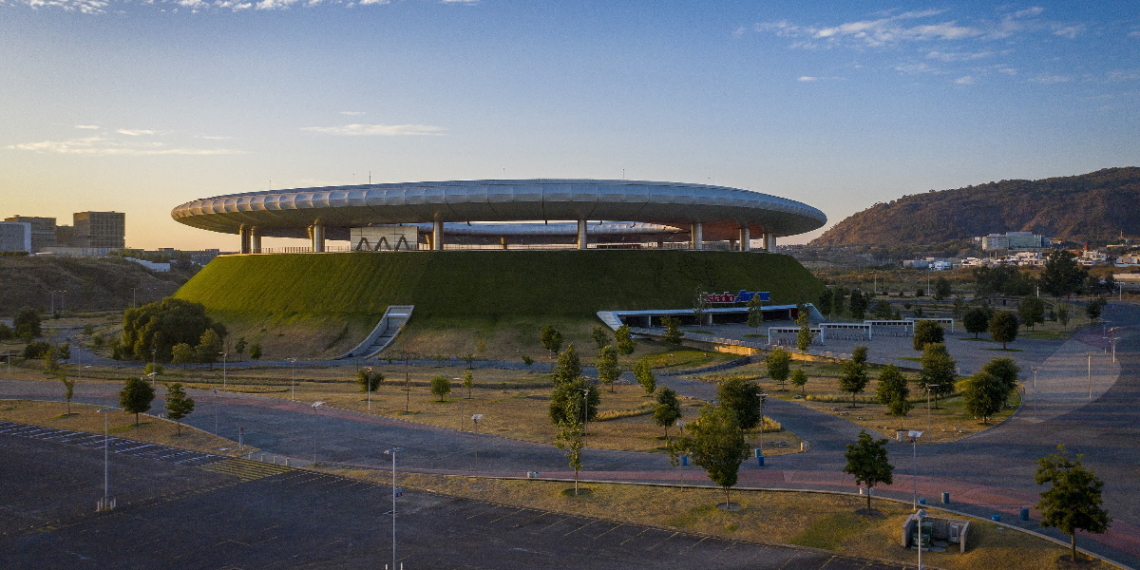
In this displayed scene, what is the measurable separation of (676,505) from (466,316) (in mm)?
62456

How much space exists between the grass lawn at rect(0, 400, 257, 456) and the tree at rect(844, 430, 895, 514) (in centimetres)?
3070

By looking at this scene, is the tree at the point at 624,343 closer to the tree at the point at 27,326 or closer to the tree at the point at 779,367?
the tree at the point at 779,367

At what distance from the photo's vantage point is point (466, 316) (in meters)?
90.4

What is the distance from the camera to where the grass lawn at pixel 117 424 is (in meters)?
42.9

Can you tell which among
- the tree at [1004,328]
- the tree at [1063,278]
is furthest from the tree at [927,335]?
the tree at [1063,278]

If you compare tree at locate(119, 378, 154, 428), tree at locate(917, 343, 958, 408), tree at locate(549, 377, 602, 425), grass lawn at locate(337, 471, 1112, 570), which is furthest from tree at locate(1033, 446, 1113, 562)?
tree at locate(119, 378, 154, 428)

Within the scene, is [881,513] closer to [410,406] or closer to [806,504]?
[806,504]

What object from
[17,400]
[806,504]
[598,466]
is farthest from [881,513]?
[17,400]

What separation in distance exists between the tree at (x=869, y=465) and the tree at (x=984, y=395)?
16.4m

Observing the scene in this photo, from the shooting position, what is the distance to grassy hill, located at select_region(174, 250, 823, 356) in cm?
8956

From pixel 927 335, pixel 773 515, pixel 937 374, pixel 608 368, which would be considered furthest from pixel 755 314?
pixel 773 515

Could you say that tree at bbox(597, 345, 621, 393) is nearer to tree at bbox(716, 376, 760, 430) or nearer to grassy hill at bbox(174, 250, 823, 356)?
tree at bbox(716, 376, 760, 430)

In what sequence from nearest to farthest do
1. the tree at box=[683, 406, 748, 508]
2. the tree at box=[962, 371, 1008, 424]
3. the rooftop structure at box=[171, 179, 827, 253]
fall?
1. the tree at box=[683, 406, 748, 508]
2. the tree at box=[962, 371, 1008, 424]
3. the rooftop structure at box=[171, 179, 827, 253]

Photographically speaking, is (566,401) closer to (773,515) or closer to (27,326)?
(773,515)
